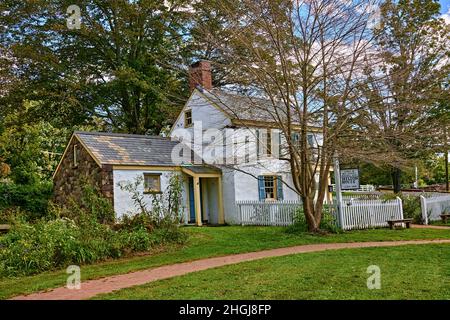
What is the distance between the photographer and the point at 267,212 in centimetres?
1798

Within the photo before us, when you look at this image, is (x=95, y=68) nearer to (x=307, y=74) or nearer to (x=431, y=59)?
(x=307, y=74)

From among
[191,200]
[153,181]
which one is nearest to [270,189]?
[191,200]

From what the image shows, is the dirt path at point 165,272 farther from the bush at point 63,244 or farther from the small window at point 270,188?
the small window at point 270,188

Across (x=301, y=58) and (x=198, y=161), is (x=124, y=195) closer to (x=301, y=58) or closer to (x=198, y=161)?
(x=198, y=161)

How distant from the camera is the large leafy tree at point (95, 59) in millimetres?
23453

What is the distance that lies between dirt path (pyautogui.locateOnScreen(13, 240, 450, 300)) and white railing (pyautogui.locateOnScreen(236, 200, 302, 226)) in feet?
15.9

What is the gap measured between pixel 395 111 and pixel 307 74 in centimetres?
360

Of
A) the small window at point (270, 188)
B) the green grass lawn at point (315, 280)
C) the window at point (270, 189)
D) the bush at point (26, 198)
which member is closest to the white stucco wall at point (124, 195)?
the window at point (270, 189)

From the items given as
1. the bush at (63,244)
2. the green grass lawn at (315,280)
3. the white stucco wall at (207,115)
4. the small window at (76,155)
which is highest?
the white stucco wall at (207,115)

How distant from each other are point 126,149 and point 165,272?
10637 mm

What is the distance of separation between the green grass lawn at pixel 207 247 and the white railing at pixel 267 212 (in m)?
1.95

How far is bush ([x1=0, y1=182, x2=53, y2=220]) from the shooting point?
899 inches

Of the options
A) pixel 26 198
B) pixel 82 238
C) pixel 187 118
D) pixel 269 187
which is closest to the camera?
pixel 82 238
